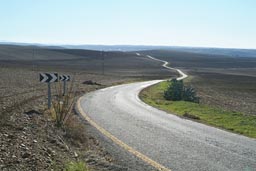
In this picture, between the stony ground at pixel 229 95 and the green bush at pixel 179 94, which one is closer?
the stony ground at pixel 229 95

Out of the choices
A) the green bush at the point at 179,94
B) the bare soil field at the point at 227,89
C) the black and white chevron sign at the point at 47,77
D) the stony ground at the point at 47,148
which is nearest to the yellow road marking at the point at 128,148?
the stony ground at the point at 47,148

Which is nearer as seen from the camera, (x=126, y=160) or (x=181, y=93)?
(x=126, y=160)

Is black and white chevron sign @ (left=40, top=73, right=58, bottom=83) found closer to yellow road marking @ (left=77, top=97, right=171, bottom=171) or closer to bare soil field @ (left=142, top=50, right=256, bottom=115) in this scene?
yellow road marking @ (left=77, top=97, right=171, bottom=171)

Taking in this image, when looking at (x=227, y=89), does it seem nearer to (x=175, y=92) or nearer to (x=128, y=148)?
(x=175, y=92)

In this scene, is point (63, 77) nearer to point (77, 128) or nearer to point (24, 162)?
point (77, 128)

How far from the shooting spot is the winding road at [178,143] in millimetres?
9445

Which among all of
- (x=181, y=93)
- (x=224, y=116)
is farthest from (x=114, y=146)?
(x=181, y=93)

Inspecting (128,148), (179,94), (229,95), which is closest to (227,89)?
(229,95)

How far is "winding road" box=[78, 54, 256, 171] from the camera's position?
9445mm

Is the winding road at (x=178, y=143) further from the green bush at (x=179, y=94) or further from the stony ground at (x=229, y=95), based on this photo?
the green bush at (x=179, y=94)

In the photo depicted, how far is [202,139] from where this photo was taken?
1263 cm

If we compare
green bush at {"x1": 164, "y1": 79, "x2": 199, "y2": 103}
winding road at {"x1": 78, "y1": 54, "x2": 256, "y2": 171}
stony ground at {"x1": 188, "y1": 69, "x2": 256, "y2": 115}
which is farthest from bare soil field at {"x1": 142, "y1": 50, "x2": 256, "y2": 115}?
winding road at {"x1": 78, "y1": 54, "x2": 256, "y2": 171}

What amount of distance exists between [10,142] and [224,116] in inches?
495

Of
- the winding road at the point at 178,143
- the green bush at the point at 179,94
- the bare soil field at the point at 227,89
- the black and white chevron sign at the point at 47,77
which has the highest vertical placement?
the black and white chevron sign at the point at 47,77
